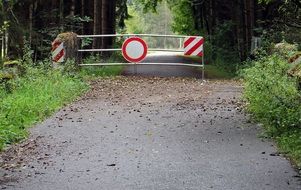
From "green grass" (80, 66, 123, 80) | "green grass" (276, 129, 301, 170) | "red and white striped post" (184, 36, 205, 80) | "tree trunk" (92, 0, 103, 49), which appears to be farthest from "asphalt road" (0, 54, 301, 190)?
"tree trunk" (92, 0, 103, 49)

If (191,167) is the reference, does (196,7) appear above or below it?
above

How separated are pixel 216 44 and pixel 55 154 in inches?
1035

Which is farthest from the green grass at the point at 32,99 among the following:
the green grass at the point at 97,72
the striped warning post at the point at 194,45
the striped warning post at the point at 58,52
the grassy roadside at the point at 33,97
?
the striped warning post at the point at 194,45

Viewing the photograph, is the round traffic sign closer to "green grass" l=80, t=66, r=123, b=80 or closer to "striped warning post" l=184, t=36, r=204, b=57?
"green grass" l=80, t=66, r=123, b=80

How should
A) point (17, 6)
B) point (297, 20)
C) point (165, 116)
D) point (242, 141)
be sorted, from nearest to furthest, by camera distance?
point (242, 141), point (297, 20), point (165, 116), point (17, 6)

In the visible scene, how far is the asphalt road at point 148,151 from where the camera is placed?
20.5 feet

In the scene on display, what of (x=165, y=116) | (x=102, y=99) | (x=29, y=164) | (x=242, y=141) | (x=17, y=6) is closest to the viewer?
(x=29, y=164)

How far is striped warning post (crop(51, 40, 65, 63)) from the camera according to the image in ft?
54.9

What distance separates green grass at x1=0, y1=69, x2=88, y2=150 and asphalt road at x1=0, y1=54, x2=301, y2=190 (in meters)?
0.29

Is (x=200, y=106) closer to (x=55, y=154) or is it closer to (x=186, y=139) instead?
(x=186, y=139)

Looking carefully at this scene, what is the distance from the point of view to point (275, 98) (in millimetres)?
9508

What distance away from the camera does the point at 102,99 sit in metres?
12.9

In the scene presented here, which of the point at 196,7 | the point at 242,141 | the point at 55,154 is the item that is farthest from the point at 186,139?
the point at 196,7

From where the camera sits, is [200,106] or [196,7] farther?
[196,7]
